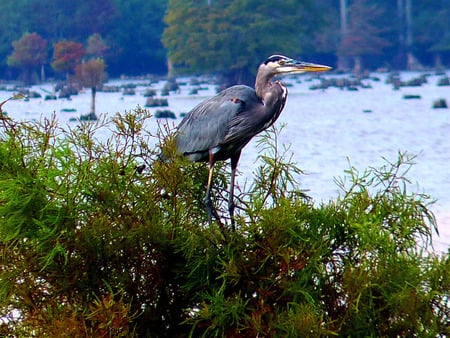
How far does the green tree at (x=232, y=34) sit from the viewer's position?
169 feet

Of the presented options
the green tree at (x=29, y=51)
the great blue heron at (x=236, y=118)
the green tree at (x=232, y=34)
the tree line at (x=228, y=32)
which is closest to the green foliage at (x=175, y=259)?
the great blue heron at (x=236, y=118)

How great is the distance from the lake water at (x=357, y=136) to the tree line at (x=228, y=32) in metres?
13.8

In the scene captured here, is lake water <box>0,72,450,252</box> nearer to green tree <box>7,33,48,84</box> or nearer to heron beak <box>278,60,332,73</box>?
heron beak <box>278,60,332,73</box>

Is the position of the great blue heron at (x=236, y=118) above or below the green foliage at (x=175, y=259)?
above

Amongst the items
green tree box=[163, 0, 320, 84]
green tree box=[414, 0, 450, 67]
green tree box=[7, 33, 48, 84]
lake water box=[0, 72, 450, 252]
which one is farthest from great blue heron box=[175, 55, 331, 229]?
green tree box=[414, 0, 450, 67]

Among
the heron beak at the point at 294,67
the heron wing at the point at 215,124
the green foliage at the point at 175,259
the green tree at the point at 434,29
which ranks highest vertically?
the heron beak at the point at 294,67

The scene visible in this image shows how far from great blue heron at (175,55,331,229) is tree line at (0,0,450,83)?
46.8 meters

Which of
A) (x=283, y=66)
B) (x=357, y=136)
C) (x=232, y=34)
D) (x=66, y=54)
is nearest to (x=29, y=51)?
(x=232, y=34)

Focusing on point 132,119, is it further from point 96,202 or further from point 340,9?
point 340,9

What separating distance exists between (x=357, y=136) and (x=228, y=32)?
33.1 meters

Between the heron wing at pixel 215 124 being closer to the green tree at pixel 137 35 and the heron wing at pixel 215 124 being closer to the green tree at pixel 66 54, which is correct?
the green tree at pixel 66 54

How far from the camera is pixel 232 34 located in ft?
174

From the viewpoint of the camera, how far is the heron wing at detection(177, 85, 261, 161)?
4363 millimetres

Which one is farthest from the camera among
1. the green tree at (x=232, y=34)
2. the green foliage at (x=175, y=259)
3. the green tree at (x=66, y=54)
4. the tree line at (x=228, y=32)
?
the tree line at (x=228, y=32)
